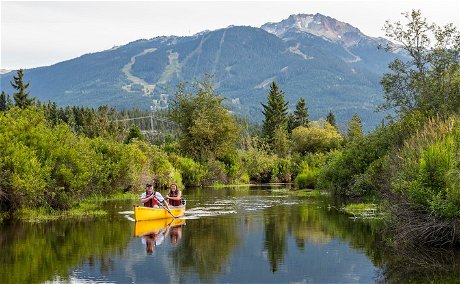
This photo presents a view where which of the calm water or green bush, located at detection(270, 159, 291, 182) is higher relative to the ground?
green bush, located at detection(270, 159, 291, 182)

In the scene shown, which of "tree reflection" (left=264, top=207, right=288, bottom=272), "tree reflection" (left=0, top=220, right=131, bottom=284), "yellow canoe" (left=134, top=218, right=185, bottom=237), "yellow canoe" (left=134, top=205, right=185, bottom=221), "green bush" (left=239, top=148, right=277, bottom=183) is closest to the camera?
→ "tree reflection" (left=0, top=220, right=131, bottom=284)

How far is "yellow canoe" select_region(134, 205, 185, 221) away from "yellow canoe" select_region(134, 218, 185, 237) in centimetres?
26

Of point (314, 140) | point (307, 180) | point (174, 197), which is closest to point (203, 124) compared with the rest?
point (314, 140)

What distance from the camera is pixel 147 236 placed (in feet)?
86.3

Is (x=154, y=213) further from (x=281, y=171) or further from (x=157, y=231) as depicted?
(x=281, y=171)

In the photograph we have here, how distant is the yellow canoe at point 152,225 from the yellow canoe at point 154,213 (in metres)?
0.26

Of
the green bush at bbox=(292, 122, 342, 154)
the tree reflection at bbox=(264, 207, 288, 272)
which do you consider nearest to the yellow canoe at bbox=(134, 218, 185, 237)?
the tree reflection at bbox=(264, 207, 288, 272)

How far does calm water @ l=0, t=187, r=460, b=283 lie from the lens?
706 inches

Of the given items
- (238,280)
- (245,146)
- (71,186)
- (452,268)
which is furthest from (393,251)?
(245,146)

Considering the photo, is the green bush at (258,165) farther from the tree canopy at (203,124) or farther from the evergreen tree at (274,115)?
the evergreen tree at (274,115)

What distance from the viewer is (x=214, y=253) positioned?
21.9m

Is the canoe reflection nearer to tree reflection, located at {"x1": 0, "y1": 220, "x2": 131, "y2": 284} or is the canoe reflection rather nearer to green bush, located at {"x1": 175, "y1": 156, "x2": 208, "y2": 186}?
tree reflection, located at {"x1": 0, "y1": 220, "x2": 131, "y2": 284}

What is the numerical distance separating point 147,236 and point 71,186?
8.63 meters

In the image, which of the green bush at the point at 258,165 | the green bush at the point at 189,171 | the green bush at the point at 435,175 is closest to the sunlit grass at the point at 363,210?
the green bush at the point at 435,175
